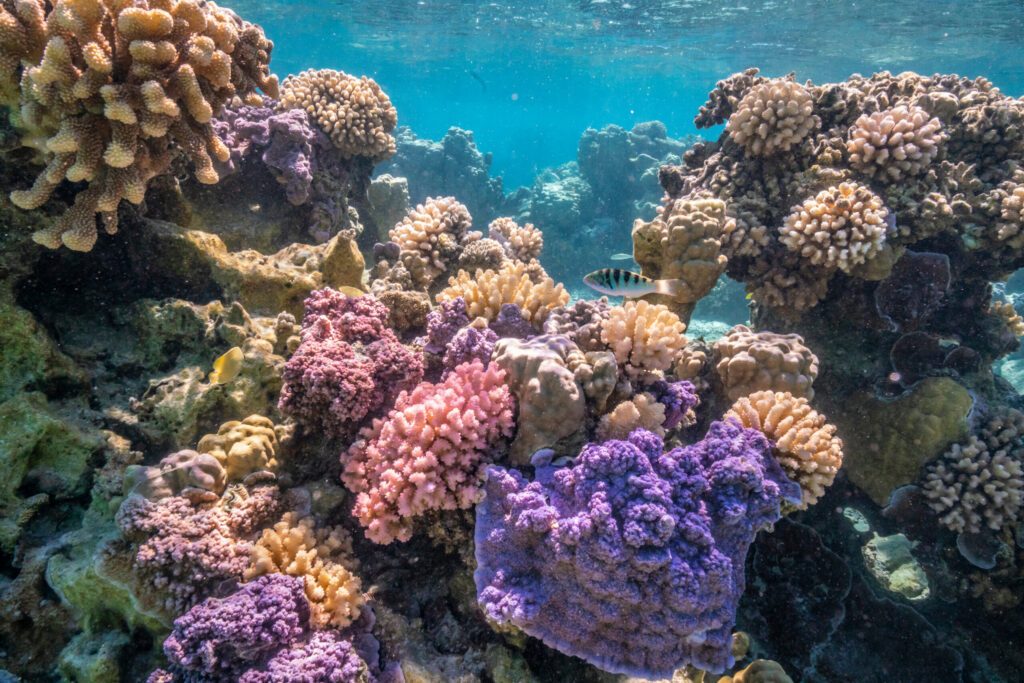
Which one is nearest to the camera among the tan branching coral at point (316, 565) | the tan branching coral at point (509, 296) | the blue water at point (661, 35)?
the tan branching coral at point (316, 565)

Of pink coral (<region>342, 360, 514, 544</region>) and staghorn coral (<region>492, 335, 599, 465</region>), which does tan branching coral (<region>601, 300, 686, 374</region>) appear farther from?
pink coral (<region>342, 360, 514, 544</region>)

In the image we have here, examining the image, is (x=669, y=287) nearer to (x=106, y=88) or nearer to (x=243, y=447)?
(x=243, y=447)

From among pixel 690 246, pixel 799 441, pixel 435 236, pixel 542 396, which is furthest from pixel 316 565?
pixel 690 246

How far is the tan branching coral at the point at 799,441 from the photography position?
10.9ft

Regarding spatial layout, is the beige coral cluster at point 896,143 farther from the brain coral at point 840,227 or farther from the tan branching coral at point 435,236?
the tan branching coral at point 435,236

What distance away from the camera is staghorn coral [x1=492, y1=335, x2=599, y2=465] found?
3.09 meters

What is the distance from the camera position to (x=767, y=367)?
4.03 m

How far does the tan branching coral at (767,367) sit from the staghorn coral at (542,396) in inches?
60.8

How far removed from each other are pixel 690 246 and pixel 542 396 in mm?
2840

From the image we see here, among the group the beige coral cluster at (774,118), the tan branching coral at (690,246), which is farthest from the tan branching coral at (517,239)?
the beige coral cluster at (774,118)

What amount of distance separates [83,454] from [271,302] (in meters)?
1.79

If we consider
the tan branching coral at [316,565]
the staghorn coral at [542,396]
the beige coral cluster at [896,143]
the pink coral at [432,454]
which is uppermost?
the beige coral cluster at [896,143]

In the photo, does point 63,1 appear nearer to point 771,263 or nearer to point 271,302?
point 271,302

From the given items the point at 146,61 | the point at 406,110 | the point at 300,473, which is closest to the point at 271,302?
the point at 300,473
